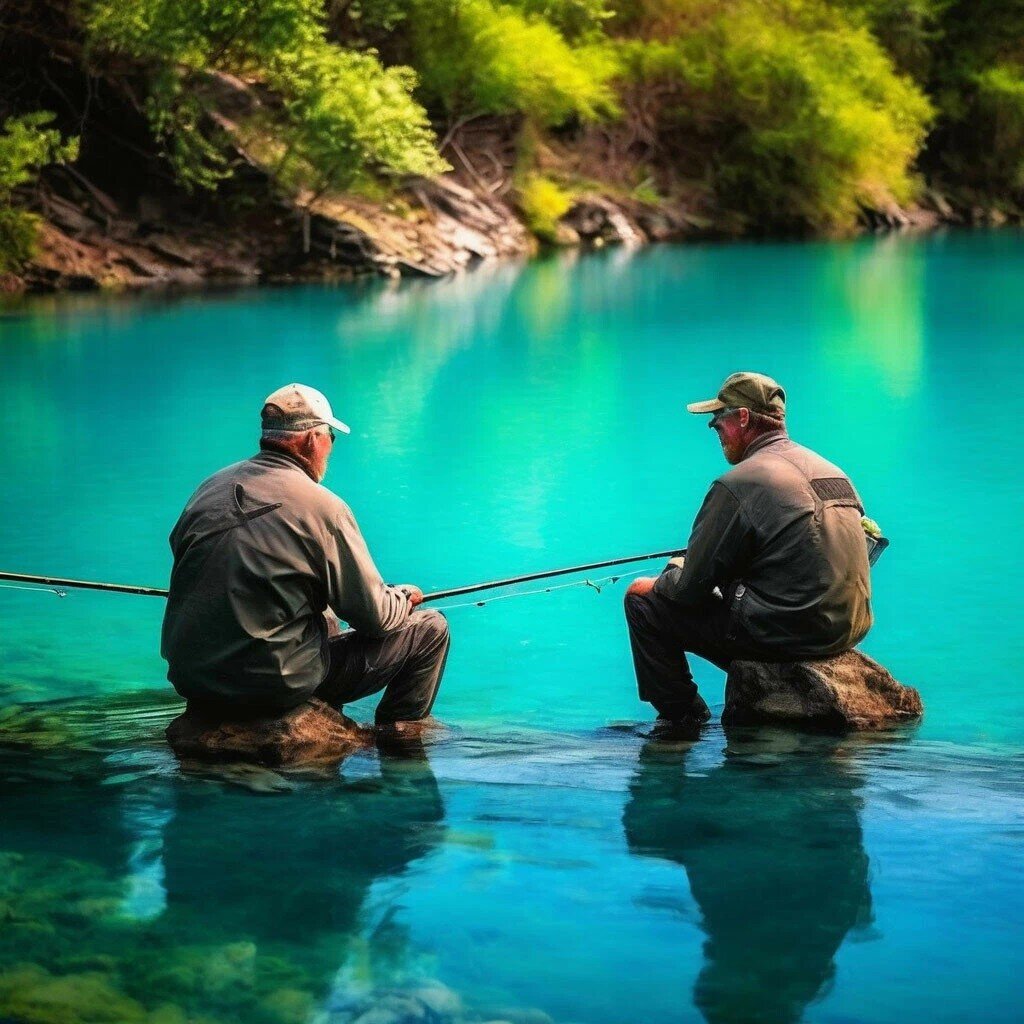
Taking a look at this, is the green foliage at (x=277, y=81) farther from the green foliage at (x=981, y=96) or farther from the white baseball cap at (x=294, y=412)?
the green foliage at (x=981, y=96)

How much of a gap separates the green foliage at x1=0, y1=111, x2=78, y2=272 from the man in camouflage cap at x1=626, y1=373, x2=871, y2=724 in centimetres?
2056

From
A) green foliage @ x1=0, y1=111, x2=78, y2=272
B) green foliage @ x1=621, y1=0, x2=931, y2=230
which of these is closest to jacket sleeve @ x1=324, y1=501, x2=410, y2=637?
green foliage @ x1=0, y1=111, x2=78, y2=272

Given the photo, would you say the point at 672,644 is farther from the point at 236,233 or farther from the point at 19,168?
the point at 236,233

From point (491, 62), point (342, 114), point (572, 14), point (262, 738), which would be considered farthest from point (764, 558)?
point (572, 14)

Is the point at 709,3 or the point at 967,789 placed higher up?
the point at 709,3

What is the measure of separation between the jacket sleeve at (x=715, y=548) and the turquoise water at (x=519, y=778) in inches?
23.1

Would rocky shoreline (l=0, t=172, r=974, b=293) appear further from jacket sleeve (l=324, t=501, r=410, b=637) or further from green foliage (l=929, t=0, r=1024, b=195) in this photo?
green foliage (l=929, t=0, r=1024, b=195)

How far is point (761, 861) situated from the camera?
455 centimetres

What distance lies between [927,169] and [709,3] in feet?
37.8

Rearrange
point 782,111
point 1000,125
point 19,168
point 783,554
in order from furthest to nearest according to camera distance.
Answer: point 1000,125 < point 782,111 < point 19,168 < point 783,554

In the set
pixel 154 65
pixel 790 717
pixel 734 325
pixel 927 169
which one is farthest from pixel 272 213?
pixel 927 169

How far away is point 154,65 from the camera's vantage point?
2842cm

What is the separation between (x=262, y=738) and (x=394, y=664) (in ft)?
2.03

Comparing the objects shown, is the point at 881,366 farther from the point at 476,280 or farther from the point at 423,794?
the point at 423,794
